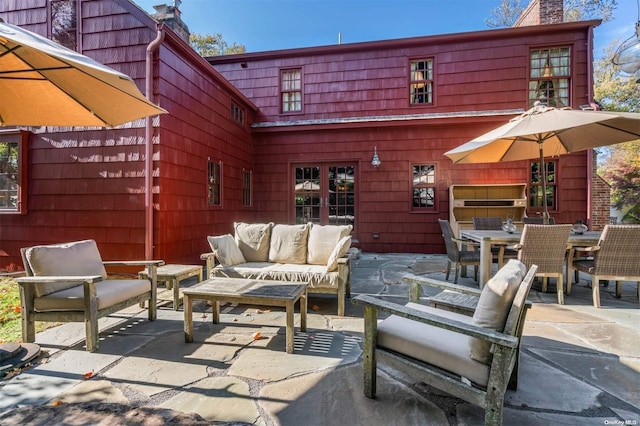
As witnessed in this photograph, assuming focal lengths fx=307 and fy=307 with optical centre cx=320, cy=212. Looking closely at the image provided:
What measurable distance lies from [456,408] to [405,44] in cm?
780

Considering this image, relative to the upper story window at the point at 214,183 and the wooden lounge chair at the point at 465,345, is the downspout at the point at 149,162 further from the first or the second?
the wooden lounge chair at the point at 465,345

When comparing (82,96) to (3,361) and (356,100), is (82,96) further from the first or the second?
(356,100)

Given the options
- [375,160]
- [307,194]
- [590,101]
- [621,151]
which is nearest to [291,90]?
[307,194]

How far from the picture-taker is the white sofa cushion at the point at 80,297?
2.48m

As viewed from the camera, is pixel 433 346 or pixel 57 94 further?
pixel 57 94

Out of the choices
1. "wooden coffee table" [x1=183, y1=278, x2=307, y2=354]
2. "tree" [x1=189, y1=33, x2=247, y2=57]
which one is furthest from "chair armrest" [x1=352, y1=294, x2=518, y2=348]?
"tree" [x1=189, y1=33, x2=247, y2=57]

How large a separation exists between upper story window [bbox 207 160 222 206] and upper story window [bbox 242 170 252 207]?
4.01ft

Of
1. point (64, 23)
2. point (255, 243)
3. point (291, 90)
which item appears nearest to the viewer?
point (255, 243)

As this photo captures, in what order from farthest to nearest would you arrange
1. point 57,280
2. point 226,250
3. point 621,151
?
1. point 621,151
2. point 226,250
3. point 57,280

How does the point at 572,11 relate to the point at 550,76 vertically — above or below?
above

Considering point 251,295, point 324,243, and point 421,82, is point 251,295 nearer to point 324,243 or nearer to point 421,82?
point 324,243

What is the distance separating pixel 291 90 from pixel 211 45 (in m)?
9.75

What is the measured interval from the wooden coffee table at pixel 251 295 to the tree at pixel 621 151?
1293 cm

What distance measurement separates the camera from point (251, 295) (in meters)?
2.52
